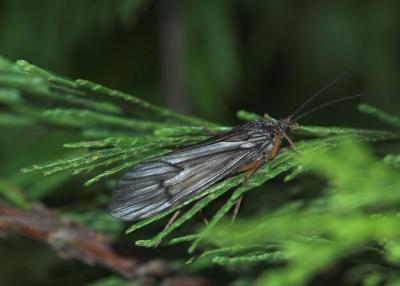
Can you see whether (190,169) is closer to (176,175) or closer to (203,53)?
(176,175)

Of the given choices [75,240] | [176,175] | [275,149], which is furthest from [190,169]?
[75,240]

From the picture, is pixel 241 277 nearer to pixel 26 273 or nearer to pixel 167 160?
pixel 167 160

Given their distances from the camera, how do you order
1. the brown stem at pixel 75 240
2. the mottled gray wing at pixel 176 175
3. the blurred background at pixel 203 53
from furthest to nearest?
1. the blurred background at pixel 203 53
2. the brown stem at pixel 75 240
3. the mottled gray wing at pixel 176 175

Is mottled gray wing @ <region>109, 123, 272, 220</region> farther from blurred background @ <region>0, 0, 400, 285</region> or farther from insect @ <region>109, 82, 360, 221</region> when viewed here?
blurred background @ <region>0, 0, 400, 285</region>

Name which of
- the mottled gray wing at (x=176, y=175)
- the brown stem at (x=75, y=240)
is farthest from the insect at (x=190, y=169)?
the brown stem at (x=75, y=240)

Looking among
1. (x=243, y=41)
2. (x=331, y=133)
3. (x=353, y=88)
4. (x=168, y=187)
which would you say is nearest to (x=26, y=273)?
(x=168, y=187)

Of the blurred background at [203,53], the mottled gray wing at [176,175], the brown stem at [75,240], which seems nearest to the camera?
the mottled gray wing at [176,175]

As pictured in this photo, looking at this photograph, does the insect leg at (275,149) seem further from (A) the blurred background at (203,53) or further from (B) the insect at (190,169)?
(A) the blurred background at (203,53)
